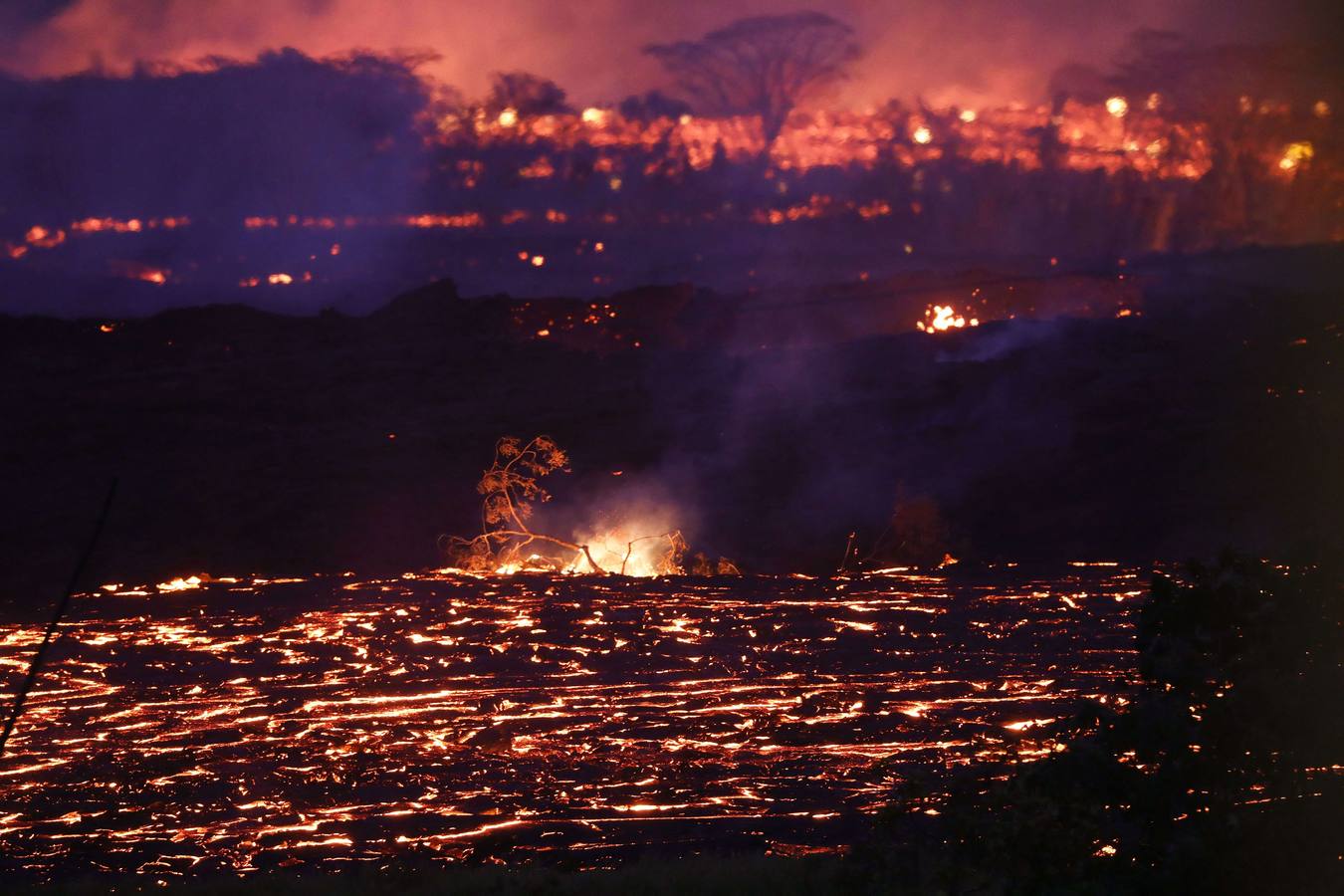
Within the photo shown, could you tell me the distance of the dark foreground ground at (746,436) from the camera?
21.9 metres

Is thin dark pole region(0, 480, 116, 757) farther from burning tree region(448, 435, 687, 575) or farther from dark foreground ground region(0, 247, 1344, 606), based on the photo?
dark foreground ground region(0, 247, 1344, 606)

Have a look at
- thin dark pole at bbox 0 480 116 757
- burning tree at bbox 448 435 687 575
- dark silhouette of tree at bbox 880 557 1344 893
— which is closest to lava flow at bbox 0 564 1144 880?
dark silhouette of tree at bbox 880 557 1344 893

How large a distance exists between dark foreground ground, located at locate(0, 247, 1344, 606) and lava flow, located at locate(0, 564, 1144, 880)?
4523 millimetres

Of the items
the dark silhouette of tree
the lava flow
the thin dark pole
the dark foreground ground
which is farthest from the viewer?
the dark foreground ground

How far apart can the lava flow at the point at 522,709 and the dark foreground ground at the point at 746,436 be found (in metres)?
4.52

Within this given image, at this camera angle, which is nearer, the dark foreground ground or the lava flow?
the lava flow

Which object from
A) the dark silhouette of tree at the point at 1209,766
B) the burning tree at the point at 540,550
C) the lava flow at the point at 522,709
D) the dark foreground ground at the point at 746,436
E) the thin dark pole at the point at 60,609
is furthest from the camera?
the dark foreground ground at the point at 746,436

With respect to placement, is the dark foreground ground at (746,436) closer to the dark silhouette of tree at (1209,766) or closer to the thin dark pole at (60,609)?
the dark silhouette of tree at (1209,766)

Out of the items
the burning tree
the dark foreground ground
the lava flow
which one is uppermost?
the dark foreground ground

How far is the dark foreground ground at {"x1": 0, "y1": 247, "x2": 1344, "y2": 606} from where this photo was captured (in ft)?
71.9

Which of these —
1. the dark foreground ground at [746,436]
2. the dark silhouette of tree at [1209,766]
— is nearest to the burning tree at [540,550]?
the dark foreground ground at [746,436]

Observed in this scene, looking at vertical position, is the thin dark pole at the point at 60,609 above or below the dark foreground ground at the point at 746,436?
below

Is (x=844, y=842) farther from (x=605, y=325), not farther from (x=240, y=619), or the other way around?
(x=605, y=325)

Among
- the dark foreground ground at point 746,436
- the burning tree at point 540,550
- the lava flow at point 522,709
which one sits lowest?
the lava flow at point 522,709
